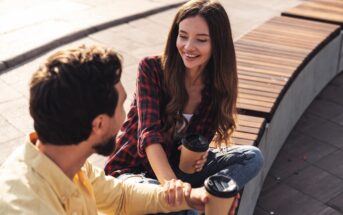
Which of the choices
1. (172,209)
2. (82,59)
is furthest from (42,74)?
(172,209)

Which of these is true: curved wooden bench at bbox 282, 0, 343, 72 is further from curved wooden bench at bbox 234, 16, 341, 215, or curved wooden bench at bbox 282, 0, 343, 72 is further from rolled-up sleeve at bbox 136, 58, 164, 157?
rolled-up sleeve at bbox 136, 58, 164, 157

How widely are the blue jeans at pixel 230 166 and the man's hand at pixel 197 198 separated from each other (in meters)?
0.58

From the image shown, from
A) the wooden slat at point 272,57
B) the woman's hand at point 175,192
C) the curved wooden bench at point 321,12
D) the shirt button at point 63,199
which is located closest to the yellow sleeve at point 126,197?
the woman's hand at point 175,192

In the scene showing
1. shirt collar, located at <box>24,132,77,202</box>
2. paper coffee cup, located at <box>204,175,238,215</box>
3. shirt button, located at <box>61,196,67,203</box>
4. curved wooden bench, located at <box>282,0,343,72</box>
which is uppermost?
shirt collar, located at <box>24,132,77,202</box>

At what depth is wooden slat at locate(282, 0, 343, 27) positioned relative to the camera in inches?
285

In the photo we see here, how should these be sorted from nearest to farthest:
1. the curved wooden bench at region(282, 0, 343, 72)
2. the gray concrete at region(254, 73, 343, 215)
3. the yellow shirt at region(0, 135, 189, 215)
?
the yellow shirt at region(0, 135, 189, 215)
the gray concrete at region(254, 73, 343, 215)
the curved wooden bench at region(282, 0, 343, 72)

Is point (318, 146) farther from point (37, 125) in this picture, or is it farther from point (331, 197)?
point (37, 125)

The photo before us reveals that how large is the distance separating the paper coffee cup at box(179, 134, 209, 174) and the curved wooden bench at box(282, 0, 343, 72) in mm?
4517

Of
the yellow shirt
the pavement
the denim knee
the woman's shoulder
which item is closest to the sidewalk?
the pavement

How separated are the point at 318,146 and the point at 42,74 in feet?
13.4

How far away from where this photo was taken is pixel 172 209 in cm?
294

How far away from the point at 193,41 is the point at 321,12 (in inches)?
176

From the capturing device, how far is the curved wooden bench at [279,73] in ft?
16.0

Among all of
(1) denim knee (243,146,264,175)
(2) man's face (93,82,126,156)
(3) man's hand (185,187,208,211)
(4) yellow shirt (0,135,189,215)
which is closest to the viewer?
(4) yellow shirt (0,135,189,215)
